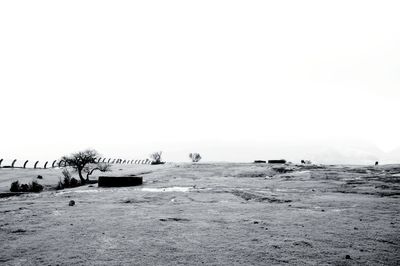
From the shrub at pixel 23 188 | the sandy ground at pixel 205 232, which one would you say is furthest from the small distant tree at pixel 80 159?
the sandy ground at pixel 205 232

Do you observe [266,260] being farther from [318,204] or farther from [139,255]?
[318,204]

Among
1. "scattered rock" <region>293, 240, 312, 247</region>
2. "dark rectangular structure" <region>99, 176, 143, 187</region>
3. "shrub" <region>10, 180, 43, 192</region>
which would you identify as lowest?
"shrub" <region>10, 180, 43, 192</region>

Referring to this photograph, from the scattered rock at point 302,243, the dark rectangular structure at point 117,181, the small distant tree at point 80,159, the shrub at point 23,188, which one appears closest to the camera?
the scattered rock at point 302,243

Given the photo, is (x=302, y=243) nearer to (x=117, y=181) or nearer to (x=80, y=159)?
(x=117, y=181)

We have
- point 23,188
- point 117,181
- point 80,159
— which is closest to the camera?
point 117,181

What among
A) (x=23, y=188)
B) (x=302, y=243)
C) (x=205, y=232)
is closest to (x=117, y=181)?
(x=23, y=188)

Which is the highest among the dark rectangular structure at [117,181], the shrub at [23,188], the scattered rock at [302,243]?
the dark rectangular structure at [117,181]

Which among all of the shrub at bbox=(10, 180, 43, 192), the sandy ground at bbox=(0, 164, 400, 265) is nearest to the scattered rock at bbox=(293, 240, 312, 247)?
the sandy ground at bbox=(0, 164, 400, 265)

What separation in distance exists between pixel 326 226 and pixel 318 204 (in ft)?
9.40

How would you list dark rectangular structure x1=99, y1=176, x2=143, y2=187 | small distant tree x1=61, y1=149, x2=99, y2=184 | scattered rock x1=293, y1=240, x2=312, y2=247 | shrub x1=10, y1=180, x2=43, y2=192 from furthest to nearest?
1. small distant tree x1=61, y1=149, x2=99, y2=184
2. shrub x1=10, y1=180, x2=43, y2=192
3. dark rectangular structure x1=99, y1=176, x2=143, y2=187
4. scattered rock x1=293, y1=240, x2=312, y2=247

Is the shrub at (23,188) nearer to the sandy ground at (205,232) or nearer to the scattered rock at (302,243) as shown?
the sandy ground at (205,232)

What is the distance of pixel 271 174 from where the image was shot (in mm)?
21438

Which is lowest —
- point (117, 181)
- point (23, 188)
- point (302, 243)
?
point (23, 188)

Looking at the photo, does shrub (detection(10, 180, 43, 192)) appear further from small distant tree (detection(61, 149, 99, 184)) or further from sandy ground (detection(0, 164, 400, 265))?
sandy ground (detection(0, 164, 400, 265))
